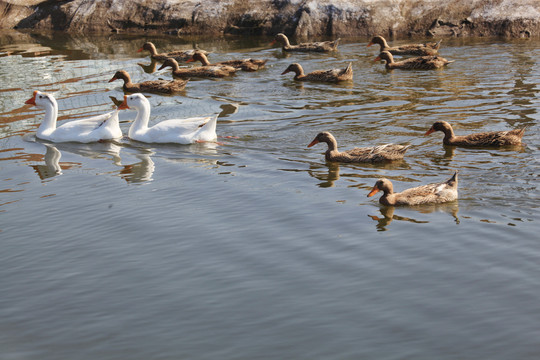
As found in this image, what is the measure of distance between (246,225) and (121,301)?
2.21 meters

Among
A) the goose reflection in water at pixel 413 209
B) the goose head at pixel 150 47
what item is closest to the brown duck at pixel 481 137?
the goose reflection in water at pixel 413 209

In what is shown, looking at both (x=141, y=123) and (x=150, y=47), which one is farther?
(x=150, y=47)

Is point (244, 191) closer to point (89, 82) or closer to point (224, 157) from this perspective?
point (224, 157)

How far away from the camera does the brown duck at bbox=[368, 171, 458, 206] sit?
9547 mm

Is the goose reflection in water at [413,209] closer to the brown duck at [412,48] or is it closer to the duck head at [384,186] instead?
the duck head at [384,186]

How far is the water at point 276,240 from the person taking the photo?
6473 millimetres

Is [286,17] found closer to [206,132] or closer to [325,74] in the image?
[325,74]

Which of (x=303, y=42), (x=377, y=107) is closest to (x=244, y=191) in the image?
(x=377, y=107)

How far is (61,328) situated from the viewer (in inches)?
266

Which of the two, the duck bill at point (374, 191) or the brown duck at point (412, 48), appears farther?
the brown duck at point (412, 48)

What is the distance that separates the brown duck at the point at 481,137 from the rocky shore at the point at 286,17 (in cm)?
1072

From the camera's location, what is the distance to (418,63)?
1838cm

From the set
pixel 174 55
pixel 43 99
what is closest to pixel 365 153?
pixel 43 99

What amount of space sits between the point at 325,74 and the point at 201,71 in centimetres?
358
